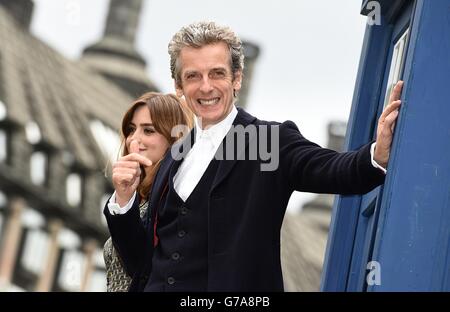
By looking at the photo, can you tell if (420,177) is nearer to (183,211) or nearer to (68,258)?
(183,211)

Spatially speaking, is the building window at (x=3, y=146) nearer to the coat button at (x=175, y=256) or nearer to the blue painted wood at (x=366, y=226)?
the blue painted wood at (x=366, y=226)

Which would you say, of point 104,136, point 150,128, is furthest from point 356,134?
point 104,136

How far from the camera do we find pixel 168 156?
4.63m

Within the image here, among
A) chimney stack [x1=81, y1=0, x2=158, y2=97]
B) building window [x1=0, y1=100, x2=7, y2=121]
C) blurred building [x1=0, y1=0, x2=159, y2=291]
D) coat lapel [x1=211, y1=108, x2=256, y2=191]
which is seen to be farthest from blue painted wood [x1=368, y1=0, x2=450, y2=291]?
chimney stack [x1=81, y1=0, x2=158, y2=97]

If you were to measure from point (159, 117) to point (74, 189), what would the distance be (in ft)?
115

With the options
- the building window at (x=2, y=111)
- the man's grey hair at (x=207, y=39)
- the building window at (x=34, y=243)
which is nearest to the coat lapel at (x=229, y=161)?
the man's grey hair at (x=207, y=39)

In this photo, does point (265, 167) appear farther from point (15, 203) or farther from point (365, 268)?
point (15, 203)

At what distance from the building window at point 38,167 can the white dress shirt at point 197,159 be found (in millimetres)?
33298

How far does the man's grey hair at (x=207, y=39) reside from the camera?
438 cm

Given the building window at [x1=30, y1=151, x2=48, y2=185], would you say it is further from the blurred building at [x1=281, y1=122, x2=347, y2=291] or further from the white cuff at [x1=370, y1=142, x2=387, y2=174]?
the white cuff at [x1=370, y1=142, x2=387, y2=174]

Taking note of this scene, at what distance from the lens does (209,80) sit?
4.40 metres

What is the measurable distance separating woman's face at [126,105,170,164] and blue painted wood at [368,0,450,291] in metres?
0.65

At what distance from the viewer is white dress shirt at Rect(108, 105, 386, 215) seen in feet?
14.6
